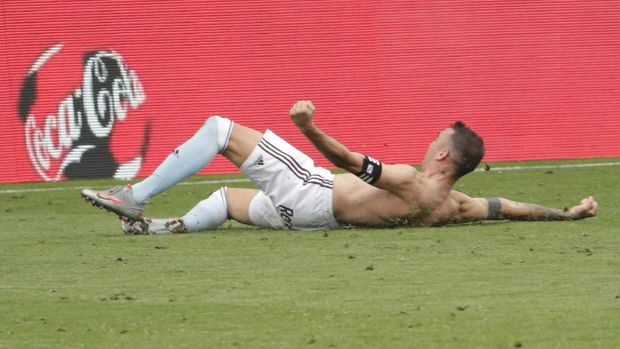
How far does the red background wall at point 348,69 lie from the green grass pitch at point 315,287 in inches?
217

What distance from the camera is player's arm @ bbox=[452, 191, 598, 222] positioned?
946 cm

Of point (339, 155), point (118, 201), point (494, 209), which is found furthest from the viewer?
point (494, 209)

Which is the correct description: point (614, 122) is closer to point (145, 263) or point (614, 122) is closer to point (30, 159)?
point (30, 159)

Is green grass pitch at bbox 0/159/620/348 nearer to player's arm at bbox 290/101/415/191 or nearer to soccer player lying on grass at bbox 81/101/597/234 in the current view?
soccer player lying on grass at bbox 81/101/597/234

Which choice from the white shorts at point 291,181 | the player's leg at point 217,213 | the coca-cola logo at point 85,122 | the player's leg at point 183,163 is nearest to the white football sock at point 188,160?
the player's leg at point 183,163

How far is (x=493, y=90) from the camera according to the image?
16438 mm

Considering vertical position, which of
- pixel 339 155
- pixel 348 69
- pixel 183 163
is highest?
pixel 348 69

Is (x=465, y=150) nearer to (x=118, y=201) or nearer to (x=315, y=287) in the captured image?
(x=118, y=201)

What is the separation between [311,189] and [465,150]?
962 mm

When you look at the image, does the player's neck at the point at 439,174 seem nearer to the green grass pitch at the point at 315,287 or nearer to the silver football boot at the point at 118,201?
the green grass pitch at the point at 315,287

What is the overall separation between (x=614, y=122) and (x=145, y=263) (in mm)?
9616

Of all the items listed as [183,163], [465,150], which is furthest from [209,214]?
[465,150]

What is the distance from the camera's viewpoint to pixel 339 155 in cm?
852

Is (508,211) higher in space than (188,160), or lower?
higher
